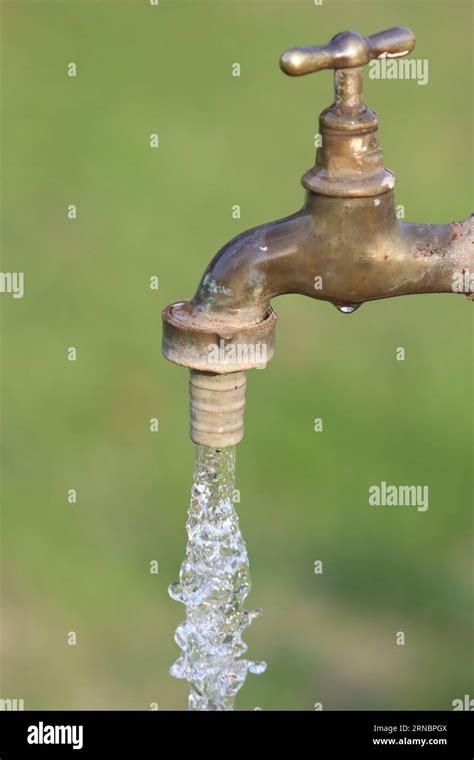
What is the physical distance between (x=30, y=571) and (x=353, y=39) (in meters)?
1.71

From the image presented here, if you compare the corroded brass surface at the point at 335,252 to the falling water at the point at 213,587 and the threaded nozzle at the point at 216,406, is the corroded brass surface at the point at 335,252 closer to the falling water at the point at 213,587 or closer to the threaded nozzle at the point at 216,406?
the threaded nozzle at the point at 216,406

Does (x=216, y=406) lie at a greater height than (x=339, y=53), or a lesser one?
lesser

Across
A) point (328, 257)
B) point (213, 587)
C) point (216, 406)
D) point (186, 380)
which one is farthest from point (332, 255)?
point (186, 380)

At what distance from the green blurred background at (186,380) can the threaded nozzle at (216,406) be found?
116 centimetres

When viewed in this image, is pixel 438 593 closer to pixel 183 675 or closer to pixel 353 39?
pixel 183 675

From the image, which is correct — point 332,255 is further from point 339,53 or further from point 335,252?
point 339,53

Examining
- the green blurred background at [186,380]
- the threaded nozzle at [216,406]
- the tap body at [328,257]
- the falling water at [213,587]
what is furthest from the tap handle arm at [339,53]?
the green blurred background at [186,380]

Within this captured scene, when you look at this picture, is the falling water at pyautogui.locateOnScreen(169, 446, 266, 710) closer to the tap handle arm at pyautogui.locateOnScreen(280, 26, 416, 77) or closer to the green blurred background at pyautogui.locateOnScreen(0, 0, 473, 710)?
the tap handle arm at pyautogui.locateOnScreen(280, 26, 416, 77)

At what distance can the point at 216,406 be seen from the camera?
4.91 feet

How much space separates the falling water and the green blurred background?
0.86m

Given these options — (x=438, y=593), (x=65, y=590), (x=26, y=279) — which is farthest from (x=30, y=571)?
(x=26, y=279)

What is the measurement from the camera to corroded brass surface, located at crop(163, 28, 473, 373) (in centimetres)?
142

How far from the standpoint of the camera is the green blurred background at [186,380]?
8.87ft

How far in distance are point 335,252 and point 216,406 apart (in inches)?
7.6
